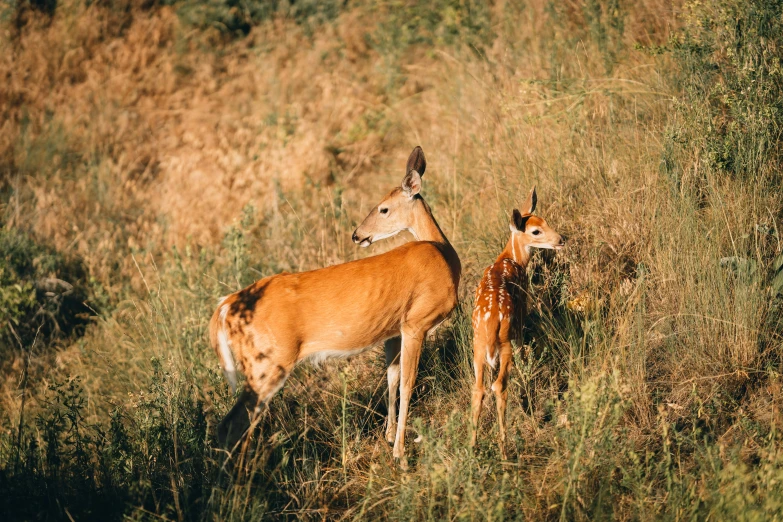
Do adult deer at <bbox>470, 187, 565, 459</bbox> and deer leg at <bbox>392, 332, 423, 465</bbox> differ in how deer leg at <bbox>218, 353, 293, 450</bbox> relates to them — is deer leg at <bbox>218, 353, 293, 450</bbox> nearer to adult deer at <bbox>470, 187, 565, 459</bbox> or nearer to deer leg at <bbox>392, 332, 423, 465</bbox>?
deer leg at <bbox>392, 332, 423, 465</bbox>

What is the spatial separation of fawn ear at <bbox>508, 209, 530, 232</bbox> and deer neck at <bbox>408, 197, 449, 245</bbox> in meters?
0.56

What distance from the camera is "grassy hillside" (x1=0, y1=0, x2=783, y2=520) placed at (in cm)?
449

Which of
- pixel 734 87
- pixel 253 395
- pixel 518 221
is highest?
pixel 734 87

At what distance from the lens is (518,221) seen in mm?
5801

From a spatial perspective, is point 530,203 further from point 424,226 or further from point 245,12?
point 245,12

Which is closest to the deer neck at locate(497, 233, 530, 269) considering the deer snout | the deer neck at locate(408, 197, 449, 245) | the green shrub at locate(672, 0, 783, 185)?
the deer neck at locate(408, 197, 449, 245)

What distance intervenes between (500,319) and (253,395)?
163 cm

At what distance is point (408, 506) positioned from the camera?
4.20 meters

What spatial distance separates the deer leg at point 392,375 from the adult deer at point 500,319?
0.82 metres

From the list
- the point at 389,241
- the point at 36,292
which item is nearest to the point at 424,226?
the point at 389,241

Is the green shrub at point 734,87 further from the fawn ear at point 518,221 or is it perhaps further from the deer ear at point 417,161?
the deer ear at point 417,161

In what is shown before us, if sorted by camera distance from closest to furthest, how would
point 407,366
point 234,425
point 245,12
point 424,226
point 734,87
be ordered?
1. point 234,425
2. point 407,366
3. point 424,226
4. point 734,87
5. point 245,12

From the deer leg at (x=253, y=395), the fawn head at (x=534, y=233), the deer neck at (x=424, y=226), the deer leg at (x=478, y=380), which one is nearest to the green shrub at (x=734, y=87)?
the fawn head at (x=534, y=233)

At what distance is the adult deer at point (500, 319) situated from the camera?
4.93 metres
